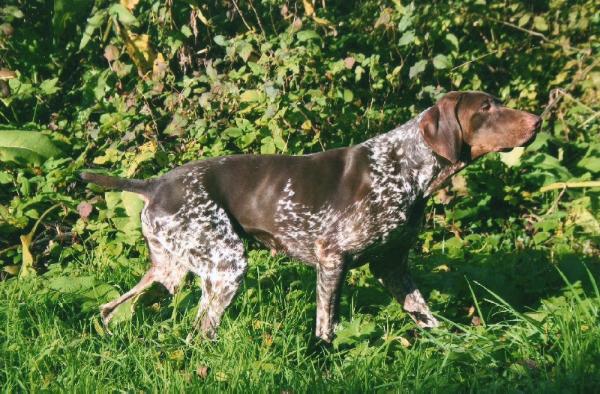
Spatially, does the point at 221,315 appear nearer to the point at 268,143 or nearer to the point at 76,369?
the point at 76,369

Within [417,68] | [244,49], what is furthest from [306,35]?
[417,68]

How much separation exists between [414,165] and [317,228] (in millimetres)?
642

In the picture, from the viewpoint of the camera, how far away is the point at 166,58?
6844mm

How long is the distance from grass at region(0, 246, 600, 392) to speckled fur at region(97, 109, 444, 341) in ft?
0.62

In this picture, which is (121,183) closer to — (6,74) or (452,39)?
(6,74)

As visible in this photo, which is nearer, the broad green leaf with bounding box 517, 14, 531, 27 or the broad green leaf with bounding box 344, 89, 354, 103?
the broad green leaf with bounding box 344, 89, 354, 103

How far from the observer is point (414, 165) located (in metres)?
4.55

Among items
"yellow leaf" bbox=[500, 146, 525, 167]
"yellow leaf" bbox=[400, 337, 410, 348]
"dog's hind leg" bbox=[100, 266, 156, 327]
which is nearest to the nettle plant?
"yellow leaf" bbox=[500, 146, 525, 167]

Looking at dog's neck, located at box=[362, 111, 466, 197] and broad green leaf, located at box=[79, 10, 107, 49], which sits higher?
broad green leaf, located at box=[79, 10, 107, 49]

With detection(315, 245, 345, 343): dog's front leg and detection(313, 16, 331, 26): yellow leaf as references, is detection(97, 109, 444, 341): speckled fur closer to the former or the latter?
detection(315, 245, 345, 343): dog's front leg

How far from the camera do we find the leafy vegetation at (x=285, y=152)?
3943 millimetres

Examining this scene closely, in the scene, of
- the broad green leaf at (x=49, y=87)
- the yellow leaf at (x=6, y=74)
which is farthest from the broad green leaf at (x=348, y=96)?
the yellow leaf at (x=6, y=74)

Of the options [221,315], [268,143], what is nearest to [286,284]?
[221,315]

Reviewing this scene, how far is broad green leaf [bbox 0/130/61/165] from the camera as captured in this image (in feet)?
20.0
